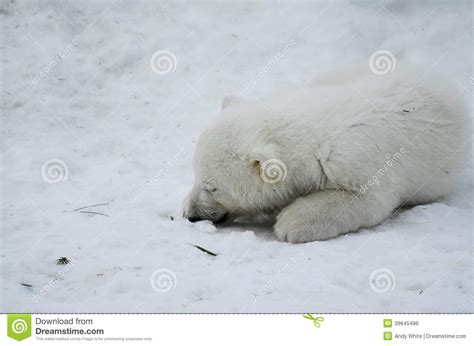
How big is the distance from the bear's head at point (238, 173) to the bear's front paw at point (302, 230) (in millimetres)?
360

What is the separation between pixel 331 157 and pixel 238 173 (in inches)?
34.3

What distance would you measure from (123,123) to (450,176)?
4557 millimetres

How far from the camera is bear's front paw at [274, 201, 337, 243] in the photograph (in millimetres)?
5086

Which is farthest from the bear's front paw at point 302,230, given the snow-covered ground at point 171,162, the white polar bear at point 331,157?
the snow-covered ground at point 171,162

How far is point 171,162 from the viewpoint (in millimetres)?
7289

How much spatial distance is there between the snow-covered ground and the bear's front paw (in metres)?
0.16

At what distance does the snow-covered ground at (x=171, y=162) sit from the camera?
4148mm

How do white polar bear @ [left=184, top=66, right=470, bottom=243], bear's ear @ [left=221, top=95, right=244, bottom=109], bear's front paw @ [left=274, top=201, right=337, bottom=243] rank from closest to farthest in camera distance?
bear's front paw @ [left=274, top=201, right=337, bottom=243] → white polar bear @ [left=184, top=66, right=470, bottom=243] → bear's ear @ [left=221, top=95, right=244, bottom=109]

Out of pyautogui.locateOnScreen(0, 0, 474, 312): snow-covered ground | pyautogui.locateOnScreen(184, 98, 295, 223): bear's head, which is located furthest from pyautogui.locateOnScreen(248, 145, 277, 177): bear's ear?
pyautogui.locateOnScreen(0, 0, 474, 312): snow-covered ground

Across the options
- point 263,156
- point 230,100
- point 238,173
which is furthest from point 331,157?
point 230,100

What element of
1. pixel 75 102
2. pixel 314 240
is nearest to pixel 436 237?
pixel 314 240

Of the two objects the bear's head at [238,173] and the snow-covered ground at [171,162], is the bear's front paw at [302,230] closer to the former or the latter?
the snow-covered ground at [171,162]

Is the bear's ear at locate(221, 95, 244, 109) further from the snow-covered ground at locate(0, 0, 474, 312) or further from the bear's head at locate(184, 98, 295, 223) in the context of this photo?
the snow-covered ground at locate(0, 0, 474, 312)

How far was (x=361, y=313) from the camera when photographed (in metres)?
3.68
